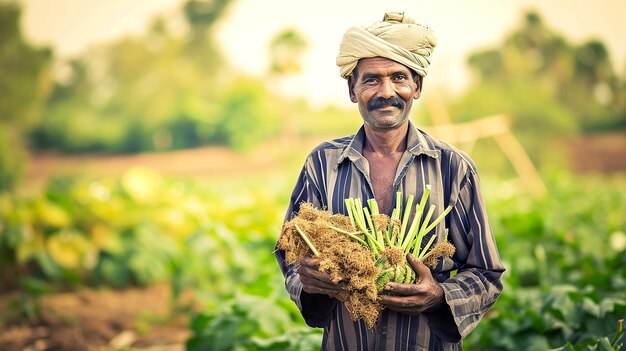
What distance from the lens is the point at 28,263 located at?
23.5ft

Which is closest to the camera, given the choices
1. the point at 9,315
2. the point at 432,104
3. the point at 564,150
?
the point at 9,315

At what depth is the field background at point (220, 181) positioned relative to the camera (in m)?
4.38

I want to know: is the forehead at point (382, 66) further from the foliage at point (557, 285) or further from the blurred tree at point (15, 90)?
the blurred tree at point (15, 90)

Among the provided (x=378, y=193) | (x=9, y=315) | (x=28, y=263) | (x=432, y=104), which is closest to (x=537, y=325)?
(x=378, y=193)

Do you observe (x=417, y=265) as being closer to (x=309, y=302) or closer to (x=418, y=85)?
(x=309, y=302)

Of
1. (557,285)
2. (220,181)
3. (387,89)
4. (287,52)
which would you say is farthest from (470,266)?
(287,52)

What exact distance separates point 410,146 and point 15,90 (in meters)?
11.3

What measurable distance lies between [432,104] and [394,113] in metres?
12.5

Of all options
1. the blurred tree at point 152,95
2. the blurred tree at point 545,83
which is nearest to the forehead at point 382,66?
the blurred tree at point 152,95

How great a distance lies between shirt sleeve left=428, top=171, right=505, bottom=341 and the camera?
7.67 feet

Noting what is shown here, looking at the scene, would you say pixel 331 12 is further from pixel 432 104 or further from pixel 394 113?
pixel 394 113

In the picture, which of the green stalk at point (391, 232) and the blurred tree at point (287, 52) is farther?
the blurred tree at point (287, 52)

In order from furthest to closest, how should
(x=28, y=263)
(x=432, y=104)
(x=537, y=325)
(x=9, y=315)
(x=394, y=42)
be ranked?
(x=432, y=104), (x=28, y=263), (x=9, y=315), (x=537, y=325), (x=394, y=42)

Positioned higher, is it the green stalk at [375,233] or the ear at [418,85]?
the ear at [418,85]
